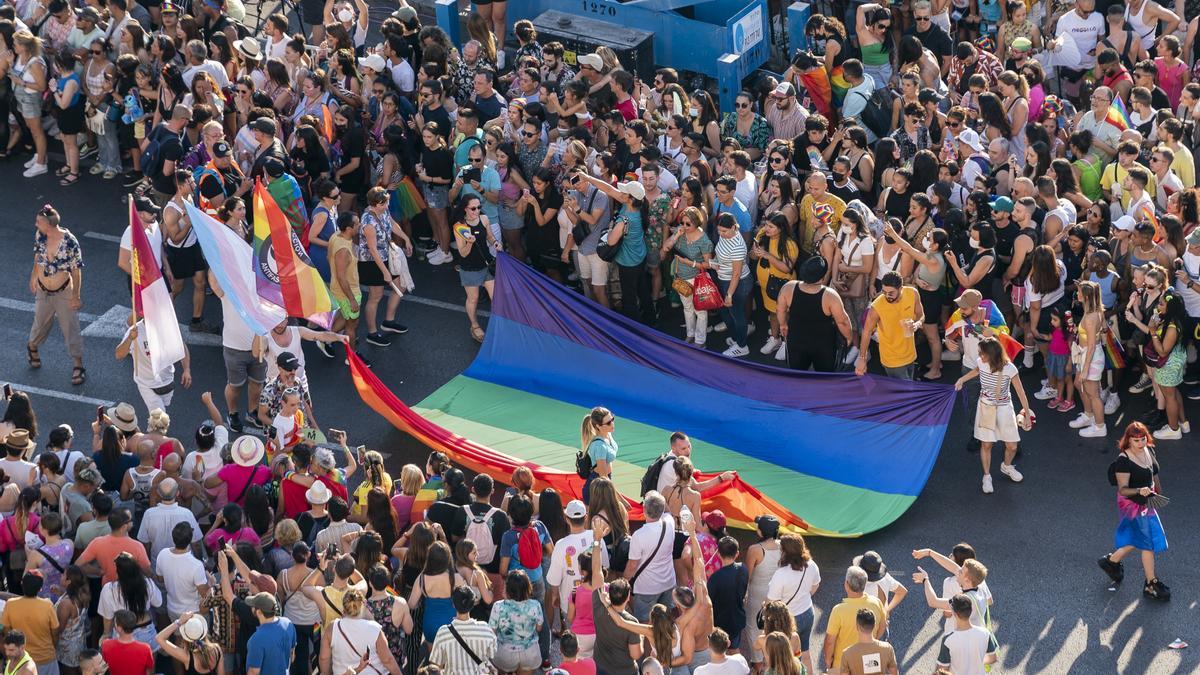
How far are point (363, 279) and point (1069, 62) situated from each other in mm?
7756

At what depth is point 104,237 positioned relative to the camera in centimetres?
1820

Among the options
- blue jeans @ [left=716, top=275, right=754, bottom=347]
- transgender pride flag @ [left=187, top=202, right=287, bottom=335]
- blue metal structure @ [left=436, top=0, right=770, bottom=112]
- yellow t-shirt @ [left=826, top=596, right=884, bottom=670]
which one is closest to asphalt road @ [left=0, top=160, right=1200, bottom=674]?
blue jeans @ [left=716, top=275, right=754, bottom=347]

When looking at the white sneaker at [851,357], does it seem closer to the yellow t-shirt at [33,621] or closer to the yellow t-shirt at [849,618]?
the yellow t-shirt at [849,618]

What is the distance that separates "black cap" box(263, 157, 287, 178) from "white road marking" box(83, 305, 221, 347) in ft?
5.55

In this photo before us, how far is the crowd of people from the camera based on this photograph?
11.4 metres

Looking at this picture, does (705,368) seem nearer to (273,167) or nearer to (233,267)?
(233,267)

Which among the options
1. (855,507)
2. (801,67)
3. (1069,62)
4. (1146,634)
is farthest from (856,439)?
(1069,62)

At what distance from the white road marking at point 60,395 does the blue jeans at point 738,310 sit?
18.5ft

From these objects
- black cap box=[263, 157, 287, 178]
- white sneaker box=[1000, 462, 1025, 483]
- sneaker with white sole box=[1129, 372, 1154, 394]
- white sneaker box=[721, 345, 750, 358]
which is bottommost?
white sneaker box=[721, 345, 750, 358]

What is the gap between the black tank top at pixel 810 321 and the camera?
1460 centimetres

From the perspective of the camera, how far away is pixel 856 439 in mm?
14203

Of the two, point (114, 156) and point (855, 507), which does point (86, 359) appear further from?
point (855, 507)

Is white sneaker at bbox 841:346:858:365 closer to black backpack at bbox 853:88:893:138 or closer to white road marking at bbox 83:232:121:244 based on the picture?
black backpack at bbox 853:88:893:138

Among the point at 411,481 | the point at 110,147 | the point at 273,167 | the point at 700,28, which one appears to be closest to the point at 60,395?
the point at 273,167
